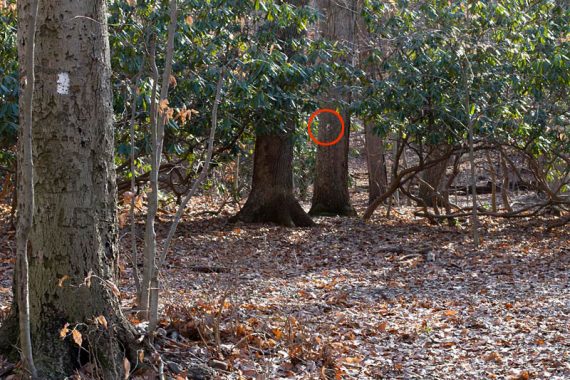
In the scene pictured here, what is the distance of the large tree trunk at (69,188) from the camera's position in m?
4.51

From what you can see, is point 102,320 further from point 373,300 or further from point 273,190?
point 273,190

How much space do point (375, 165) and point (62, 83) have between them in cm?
1480

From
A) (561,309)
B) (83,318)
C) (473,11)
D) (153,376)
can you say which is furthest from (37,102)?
(473,11)

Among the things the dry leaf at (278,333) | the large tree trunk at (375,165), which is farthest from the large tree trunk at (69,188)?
the large tree trunk at (375,165)

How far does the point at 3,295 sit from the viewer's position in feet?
24.6

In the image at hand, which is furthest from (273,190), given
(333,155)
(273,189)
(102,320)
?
(102,320)

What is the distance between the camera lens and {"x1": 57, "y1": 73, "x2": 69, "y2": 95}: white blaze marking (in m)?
4.51

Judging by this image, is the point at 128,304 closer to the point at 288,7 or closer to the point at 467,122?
the point at 288,7

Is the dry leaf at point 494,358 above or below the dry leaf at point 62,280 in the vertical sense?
below

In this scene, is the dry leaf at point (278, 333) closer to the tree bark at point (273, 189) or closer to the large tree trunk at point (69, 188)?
the large tree trunk at point (69, 188)

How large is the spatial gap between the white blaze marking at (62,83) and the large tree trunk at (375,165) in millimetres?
14054

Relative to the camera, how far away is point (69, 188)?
4.54 metres

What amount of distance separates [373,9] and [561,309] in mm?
6622

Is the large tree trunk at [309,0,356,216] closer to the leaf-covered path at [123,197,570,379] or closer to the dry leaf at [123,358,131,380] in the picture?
the leaf-covered path at [123,197,570,379]
